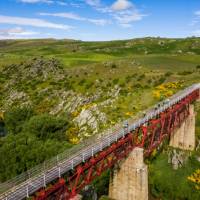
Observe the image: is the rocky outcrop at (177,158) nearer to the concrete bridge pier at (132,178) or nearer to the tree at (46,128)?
the concrete bridge pier at (132,178)

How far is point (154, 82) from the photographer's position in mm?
104250

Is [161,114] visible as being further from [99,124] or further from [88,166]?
[88,166]

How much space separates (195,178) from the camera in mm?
62156

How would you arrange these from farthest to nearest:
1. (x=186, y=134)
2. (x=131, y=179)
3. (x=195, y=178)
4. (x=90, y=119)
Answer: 1. (x=90, y=119)
2. (x=186, y=134)
3. (x=195, y=178)
4. (x=131, y=179)

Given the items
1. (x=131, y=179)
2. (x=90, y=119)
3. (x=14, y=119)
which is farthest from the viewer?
(x=14, y=119)

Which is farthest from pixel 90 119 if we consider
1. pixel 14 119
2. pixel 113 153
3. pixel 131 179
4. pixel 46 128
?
pixel 113 153

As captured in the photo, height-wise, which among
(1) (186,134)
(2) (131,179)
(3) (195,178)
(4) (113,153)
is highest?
(4) (113,153)

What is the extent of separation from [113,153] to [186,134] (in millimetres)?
31710

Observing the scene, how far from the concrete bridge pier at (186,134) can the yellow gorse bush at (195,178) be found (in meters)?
9.14

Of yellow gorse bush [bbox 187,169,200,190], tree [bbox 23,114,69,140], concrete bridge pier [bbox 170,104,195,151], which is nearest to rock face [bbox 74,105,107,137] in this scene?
tree [bbox 23,114,69,140]

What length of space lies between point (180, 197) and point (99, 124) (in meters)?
24.8

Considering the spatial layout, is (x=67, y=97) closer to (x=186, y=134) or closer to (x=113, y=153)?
(x=186, y=134)

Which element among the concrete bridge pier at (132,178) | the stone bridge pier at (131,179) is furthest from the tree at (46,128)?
the concrete bridge pier at (132,178)

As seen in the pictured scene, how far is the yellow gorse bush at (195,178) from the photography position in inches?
2360
